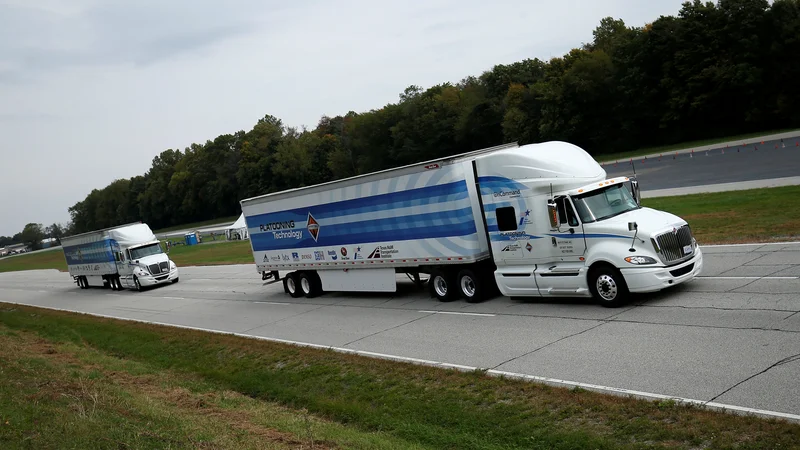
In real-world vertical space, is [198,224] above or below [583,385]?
above

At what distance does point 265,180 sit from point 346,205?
96.7 m

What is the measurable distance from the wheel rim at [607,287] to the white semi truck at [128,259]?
29337 millimetres

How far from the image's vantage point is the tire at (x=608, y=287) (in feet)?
47.6

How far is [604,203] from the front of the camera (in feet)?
51.0

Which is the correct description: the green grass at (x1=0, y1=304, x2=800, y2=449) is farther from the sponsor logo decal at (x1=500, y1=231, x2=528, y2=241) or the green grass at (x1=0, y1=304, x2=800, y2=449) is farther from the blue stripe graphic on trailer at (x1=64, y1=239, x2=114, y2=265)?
the blue stripe graphic on trailer at (x1=64, y1=239, x2=114, y2=265)

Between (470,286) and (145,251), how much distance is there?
26.7 meters

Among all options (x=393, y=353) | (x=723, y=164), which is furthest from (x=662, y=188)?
(x=393, y=353)

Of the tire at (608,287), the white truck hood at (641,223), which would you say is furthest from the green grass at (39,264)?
the white truck hood at (641,223)

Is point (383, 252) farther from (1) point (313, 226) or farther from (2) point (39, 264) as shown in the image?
(2) point (39, 264)

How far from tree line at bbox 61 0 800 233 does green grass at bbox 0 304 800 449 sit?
181ft

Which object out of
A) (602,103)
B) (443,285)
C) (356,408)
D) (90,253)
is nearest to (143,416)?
(356,408)

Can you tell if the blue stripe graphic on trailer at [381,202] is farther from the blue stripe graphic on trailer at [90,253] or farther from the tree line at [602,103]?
the tree line at [602,103]

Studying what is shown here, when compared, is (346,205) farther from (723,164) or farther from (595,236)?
(723,164)

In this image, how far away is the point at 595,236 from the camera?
14984 millimetres
